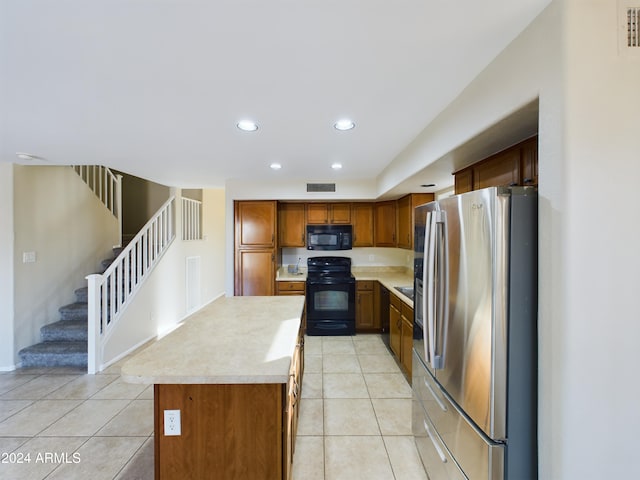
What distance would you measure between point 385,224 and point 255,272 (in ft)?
7.28

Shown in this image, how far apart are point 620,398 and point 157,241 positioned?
498 centimetres

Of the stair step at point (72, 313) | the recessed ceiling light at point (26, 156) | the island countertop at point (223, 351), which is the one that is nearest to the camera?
the island countertop at point (223, 351)

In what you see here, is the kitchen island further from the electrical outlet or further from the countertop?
the countertop

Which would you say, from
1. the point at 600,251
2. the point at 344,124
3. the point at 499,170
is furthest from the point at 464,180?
the point at 600,251

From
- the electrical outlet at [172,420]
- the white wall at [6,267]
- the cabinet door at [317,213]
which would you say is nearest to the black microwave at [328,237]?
the cabinet door at [317,213]

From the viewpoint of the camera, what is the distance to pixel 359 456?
1943 mm

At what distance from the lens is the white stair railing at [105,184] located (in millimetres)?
4230

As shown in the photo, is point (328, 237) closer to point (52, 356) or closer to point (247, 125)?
point (247, 125)

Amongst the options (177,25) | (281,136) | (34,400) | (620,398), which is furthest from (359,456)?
(34,400)

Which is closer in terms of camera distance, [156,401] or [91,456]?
[156,401]

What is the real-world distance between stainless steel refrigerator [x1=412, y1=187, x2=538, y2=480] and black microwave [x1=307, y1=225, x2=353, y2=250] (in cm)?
292

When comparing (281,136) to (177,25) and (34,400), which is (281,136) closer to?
(177,25)

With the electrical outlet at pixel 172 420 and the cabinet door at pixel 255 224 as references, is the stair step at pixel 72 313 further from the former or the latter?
the electrical outlet at pixel 172 420

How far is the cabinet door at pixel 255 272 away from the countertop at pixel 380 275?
0.62ft
